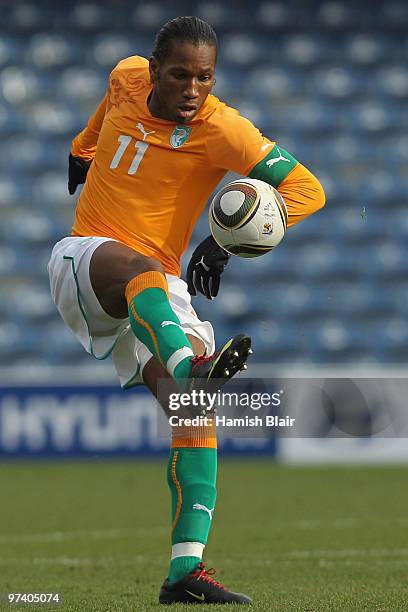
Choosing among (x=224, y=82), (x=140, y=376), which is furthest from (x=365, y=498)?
(x=224, y=82)

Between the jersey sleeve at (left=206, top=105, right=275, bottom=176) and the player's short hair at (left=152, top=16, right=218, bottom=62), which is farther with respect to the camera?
the jersey sleeve at (left=206, top=105, right=275, bottom=176)

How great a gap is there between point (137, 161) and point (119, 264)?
46 cm

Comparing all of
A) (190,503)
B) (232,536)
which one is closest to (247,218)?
(190,503)

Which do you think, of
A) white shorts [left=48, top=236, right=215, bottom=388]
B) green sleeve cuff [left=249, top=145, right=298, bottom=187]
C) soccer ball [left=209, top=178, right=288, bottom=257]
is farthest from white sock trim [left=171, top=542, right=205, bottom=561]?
green sleeve cuff [left=249, top=145, right=298, bottom=187]

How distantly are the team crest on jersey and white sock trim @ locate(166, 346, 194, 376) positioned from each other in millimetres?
818

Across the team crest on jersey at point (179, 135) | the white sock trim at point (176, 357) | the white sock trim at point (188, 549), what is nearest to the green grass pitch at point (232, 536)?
the white sock trim at point (188, 549)

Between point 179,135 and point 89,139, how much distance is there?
69cm

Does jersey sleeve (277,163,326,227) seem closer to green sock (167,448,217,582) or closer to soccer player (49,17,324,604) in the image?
soccer player (49,17,324,604)

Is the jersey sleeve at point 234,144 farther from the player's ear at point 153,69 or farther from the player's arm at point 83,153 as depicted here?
the player's arm at point 83,153

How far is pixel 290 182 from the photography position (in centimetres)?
403

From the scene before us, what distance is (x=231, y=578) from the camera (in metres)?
4.67

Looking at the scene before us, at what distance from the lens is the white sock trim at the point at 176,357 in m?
3.49

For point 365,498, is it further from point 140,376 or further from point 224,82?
point 224,82

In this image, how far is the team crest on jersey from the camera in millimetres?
4008
